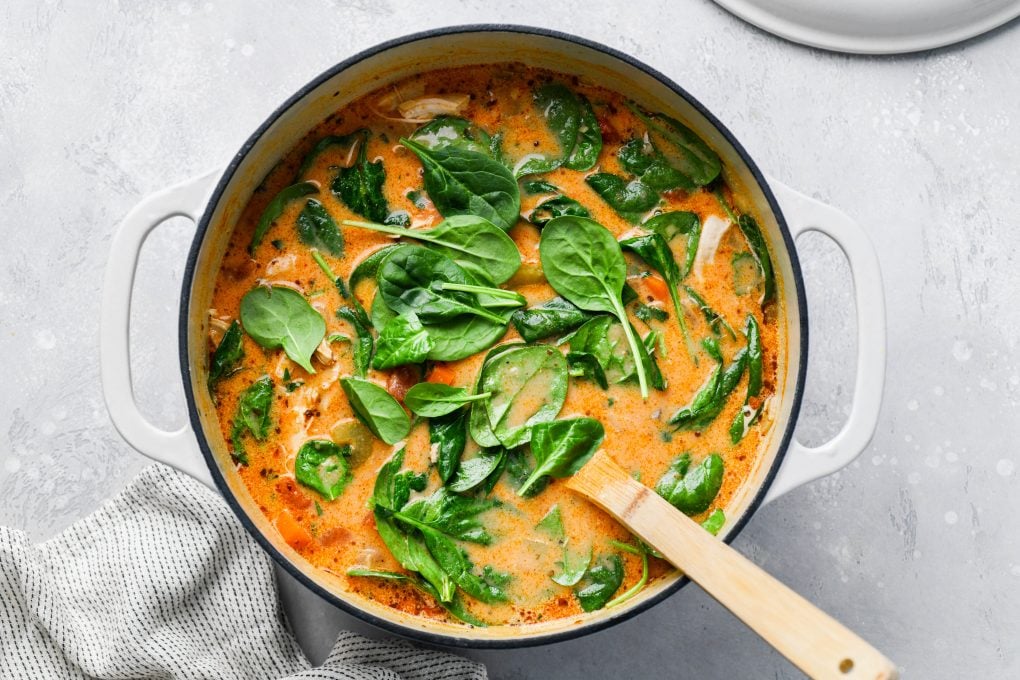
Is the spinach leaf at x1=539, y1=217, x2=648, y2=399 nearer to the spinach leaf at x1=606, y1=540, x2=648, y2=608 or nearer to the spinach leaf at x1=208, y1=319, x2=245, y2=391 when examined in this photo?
the spinach leaf at x1=606, y1=540, x2=648, y2=608

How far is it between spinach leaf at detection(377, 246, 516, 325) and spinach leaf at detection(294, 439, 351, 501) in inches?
11.8

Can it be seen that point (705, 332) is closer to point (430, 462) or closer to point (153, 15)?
point (430, 462)

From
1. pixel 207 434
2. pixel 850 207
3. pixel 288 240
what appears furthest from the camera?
pixel 850 207

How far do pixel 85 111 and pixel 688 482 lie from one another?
1.49 m

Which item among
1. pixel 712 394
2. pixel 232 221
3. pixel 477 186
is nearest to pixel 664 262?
pixel 712 394

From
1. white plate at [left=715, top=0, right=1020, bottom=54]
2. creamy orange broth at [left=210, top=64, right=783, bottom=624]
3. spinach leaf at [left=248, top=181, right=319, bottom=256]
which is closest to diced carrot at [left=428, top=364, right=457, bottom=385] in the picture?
creamy orange broth at [left=210, top=64, right=783, bottom=624]

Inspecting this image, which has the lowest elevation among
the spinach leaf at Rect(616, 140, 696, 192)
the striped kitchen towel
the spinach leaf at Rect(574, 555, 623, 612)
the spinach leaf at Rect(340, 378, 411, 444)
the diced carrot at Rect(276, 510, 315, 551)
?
the striped kitchen towel

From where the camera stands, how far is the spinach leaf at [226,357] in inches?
76.2

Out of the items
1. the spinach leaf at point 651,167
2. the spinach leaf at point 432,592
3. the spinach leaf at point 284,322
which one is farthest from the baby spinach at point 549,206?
the spinach leaf at point 432,592

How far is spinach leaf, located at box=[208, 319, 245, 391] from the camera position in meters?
1.93

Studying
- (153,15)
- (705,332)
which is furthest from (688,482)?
(153,15)

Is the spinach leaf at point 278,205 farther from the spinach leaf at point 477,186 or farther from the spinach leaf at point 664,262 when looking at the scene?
the spinach leaf at point 664,262

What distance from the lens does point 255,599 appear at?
2.02 meters

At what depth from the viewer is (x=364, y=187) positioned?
6.32 ft
